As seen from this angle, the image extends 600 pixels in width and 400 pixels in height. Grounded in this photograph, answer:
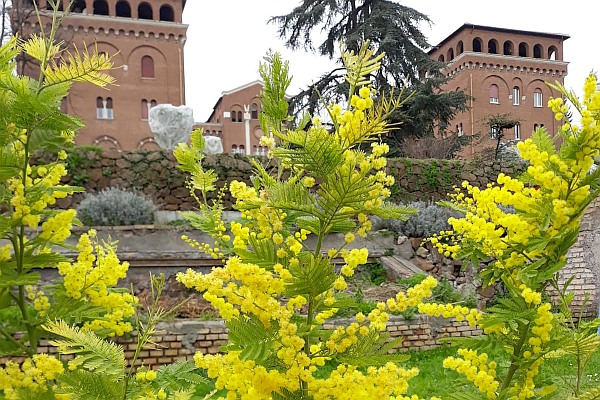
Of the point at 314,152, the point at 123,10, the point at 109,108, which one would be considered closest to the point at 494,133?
the point at 109,108

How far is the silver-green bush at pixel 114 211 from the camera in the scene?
831 cm

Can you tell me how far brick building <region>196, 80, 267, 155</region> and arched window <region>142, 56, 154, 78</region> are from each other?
6.31 meters

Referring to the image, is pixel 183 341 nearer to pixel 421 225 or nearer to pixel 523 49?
pixel 421 225

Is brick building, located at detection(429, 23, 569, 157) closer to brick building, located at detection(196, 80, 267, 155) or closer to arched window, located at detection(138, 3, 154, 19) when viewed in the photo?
brick building, located at detection(196, 80, 267, 155)

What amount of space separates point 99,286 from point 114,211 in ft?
23.4

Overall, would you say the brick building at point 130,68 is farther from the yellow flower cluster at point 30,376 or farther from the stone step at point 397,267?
the yellow flower cluster at point 30,376

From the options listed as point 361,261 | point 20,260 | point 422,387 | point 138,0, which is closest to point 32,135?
point 20,260

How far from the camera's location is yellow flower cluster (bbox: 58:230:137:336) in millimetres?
1662

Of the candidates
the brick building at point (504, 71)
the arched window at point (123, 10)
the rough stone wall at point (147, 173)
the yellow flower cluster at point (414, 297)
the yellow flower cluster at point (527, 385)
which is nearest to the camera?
the yellow flower cluster at point (414, 297)

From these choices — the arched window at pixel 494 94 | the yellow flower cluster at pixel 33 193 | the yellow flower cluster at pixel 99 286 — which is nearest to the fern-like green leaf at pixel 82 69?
the yellow flower cluster at pixel 33 193

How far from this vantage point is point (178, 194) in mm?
10523

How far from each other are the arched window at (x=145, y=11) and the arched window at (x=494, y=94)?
67.4 feet

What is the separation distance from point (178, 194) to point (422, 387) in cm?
728

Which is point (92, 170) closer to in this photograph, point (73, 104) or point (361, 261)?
point (361, 261)
